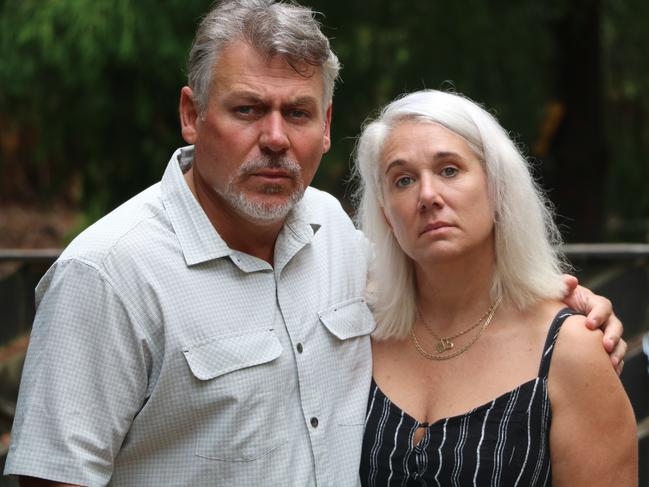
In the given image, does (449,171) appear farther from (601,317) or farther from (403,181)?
(601,317)

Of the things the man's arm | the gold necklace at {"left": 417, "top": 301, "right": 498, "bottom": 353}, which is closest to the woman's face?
the gold necklace at {"left": 417, "top": 301, "right": 498, "bottom": 353}

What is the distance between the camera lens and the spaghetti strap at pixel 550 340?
8.12 feet

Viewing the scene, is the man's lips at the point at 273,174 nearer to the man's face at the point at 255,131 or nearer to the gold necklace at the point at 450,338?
the man's face at the point at 255,131

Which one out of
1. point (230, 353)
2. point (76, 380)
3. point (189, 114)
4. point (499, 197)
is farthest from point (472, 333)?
point (76, 380)

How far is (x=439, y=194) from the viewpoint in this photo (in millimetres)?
2582

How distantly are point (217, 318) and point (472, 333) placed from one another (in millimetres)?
708

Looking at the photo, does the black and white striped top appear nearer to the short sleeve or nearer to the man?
the man

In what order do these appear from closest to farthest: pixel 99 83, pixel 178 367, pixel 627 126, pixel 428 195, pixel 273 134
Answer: pixel 178 367, pixel 273 134, pixel 428 195, pixel 99 83, pixel 627 126

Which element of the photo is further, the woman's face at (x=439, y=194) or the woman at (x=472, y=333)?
the woman's face at (x=439, y=194)

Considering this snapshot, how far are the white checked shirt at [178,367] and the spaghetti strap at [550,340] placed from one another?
505 millimetres

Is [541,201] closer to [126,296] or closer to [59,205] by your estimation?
[126,296]

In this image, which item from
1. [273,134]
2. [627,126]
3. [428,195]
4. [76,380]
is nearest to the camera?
[76,380]

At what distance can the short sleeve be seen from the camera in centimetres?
224

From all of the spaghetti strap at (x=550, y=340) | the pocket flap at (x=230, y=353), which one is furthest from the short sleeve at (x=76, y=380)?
the spaghetti strap at (x=550, y=340)
